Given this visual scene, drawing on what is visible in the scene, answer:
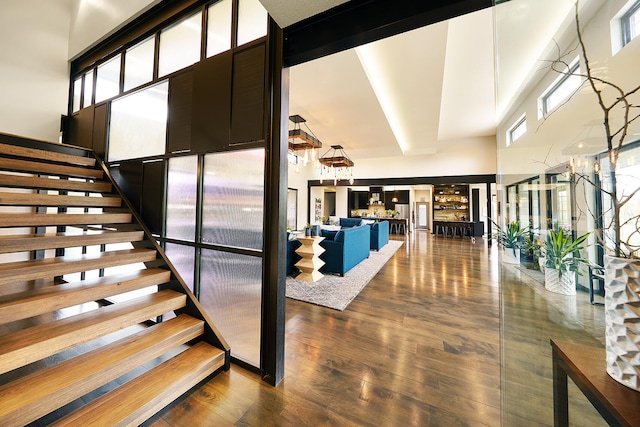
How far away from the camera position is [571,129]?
1177 mm

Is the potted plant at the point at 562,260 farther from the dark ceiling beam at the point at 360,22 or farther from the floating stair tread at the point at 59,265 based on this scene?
the floating stair tread at the point at 59,265

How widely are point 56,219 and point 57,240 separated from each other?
34cm

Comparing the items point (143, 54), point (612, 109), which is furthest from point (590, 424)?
point (143, 54)

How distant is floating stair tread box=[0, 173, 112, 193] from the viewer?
2222mm

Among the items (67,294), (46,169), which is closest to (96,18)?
(46,169)

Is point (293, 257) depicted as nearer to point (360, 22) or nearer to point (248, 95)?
point (248, 95)

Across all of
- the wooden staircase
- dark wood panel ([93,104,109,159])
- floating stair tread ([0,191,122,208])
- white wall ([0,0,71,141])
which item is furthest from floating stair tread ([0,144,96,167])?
white wall ([0,0,71,141])

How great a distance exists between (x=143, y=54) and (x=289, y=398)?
411 cm

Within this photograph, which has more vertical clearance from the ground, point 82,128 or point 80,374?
point 82,128

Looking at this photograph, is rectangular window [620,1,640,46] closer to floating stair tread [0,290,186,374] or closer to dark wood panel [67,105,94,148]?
floating stair tread [0,290,186,374]

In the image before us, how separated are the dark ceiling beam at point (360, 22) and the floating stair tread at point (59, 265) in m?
2.21

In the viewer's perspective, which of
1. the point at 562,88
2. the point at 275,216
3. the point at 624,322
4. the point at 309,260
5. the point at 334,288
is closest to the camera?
the point at 624,322

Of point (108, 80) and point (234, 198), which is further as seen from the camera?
point (108, 80)

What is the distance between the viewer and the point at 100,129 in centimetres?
324
